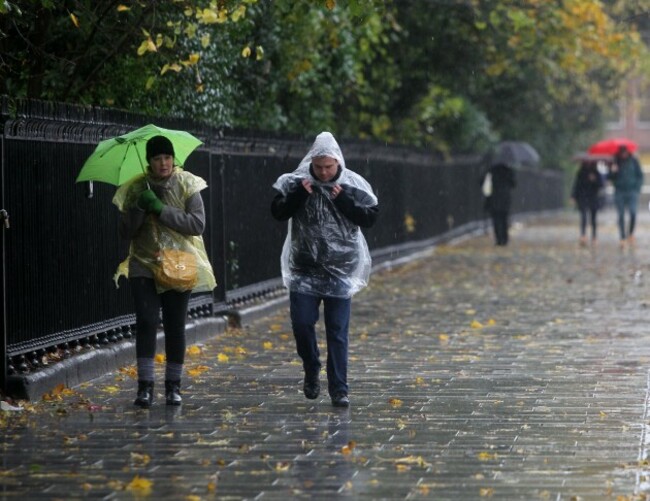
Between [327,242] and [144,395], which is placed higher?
[327,242]

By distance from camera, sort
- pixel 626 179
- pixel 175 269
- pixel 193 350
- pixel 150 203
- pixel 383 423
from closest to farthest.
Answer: pixel 383 423
pixel 150 203
pixel 175 269
pixel 193 350
pixel 626 179

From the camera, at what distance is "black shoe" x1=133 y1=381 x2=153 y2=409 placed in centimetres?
1014

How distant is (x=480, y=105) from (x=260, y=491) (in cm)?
3290

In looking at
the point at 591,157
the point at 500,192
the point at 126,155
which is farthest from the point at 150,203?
the point at 591,157

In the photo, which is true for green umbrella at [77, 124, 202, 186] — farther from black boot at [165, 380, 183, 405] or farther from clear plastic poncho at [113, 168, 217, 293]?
black boot at [165, 380, 183, 405]

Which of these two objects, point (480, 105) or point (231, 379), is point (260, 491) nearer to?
point (231, 379)

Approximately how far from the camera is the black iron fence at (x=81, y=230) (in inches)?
414

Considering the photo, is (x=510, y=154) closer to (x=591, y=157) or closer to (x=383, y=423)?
(x=591, y=157)

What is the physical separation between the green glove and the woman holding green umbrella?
28 mm

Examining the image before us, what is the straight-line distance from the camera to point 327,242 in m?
10.2

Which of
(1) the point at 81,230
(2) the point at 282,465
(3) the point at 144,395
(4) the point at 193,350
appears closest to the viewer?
(2) the point at 282,465

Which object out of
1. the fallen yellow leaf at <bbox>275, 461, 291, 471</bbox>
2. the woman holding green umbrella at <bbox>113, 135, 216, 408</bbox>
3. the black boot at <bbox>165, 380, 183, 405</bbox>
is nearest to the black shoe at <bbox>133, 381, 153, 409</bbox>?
the woman holding green umbrella at <bbox>113, 135, 216, 408</bbox>

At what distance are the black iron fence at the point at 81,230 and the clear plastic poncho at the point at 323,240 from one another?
1.67 meters

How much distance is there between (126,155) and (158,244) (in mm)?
706
